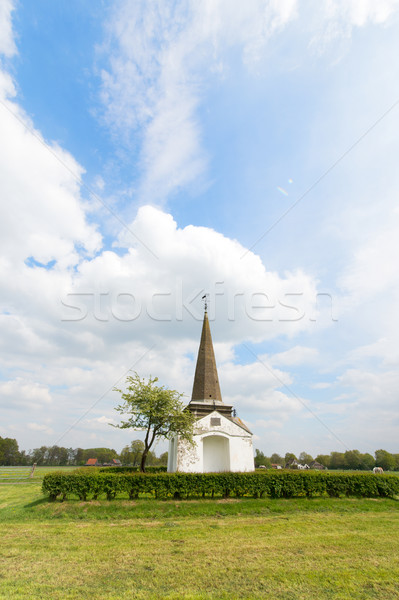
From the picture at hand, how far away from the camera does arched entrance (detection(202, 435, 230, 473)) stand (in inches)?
930

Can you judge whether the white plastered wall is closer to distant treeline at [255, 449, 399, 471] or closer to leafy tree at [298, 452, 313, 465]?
distant treeline at [255, 449, 399, 471]

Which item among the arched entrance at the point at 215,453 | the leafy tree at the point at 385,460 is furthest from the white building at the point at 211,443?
the leafy tree at the point at 385,460

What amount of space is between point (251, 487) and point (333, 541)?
776cm

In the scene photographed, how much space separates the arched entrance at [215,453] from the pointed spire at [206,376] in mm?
3982

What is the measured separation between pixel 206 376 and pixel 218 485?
1276cm

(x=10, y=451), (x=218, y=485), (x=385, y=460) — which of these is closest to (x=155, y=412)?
(x=218, y=485)

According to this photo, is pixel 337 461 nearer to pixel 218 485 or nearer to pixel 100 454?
pixel 100 454

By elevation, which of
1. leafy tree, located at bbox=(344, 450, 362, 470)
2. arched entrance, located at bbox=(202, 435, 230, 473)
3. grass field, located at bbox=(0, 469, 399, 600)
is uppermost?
leafy tree, located at bbox=(344, 450, 362, 470)

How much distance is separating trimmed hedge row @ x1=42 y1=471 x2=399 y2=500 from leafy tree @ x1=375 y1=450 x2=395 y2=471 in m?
99.1

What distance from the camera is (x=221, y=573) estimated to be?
21.8ft

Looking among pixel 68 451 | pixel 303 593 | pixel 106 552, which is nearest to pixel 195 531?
pixel 106 552

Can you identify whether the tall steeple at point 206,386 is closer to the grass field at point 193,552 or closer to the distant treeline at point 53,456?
the grass field at point 193,552

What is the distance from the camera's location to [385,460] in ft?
322

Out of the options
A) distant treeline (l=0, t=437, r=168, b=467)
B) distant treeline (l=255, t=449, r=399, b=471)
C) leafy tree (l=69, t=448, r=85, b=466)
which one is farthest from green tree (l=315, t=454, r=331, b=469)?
leafy tree (l=69, t=448, r=85, b=466)
